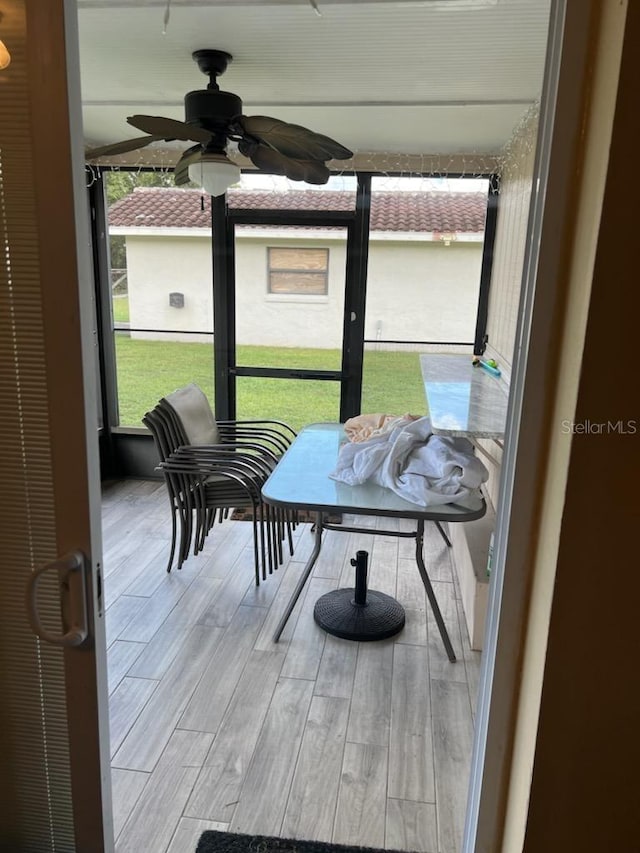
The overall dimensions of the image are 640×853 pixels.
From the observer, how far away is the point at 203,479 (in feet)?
10.7

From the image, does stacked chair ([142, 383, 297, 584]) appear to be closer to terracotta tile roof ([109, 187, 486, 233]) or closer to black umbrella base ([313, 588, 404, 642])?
black umbrella base ([313, 588, 404, 642])

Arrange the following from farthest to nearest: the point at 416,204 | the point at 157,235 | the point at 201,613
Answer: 1. the point at 157,235
2. the point at 416,204
3. the point at 201,613

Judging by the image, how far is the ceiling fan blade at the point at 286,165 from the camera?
228 cm

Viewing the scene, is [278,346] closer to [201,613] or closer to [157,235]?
[157,235]

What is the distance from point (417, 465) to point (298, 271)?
2247 mm

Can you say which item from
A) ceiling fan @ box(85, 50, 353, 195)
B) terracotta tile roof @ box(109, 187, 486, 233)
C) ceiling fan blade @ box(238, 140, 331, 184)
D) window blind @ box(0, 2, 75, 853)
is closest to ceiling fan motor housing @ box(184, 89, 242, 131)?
ceiling fan @ box(85, 50, 353, 195)

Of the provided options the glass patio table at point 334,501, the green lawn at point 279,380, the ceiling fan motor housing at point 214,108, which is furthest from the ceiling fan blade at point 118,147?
the green lawn at point 279,380

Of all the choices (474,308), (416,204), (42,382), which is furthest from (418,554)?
(416,204)

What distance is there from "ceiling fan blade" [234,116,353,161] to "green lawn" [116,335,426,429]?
2.32m

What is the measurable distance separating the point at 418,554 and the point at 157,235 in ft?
10.5

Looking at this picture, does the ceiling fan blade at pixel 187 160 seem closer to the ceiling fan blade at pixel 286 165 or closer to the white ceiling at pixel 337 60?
the ceiling fan blade at pixel 286 165

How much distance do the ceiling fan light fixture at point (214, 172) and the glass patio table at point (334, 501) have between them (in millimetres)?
1258

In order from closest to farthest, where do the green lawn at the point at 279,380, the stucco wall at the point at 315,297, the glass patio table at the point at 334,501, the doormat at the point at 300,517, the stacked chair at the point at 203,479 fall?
the glass patio table at the point at 334,501, the stacked chair at the point at 203,479, the doormat at the point at 300,517, the stucco wall at the point at 315,297, the green lawn at the point at 279,380

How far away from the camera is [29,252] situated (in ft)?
3.49
